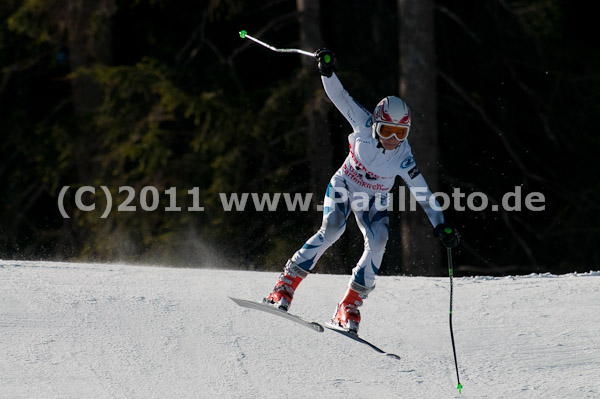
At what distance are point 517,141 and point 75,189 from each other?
7608 millimetres

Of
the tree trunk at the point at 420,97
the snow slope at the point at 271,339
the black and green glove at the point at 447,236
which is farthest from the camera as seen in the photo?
the tree trunk at the point at 420,97

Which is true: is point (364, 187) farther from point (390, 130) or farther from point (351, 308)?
point (351, 308)

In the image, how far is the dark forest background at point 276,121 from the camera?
12438 millimetres

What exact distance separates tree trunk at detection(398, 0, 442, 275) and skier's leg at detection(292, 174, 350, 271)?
5574 mm

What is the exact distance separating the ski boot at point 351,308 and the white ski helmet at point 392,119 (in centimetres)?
111

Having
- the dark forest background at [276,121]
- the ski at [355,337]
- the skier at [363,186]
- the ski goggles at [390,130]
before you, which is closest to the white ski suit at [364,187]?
the skier at [363,186]

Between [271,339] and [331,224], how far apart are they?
3.08 ft

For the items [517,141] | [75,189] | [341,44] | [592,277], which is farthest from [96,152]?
[592,277]

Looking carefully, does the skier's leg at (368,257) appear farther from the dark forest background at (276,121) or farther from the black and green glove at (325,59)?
the dark forest background at (276,121)

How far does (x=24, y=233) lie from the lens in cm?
1581

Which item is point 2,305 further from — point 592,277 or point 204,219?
point 204,219

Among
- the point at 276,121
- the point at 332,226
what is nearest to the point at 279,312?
the point at 332,226

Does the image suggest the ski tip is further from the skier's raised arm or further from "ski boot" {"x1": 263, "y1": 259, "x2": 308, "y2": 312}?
the skier's raised arm

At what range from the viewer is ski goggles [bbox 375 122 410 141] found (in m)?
5.70
